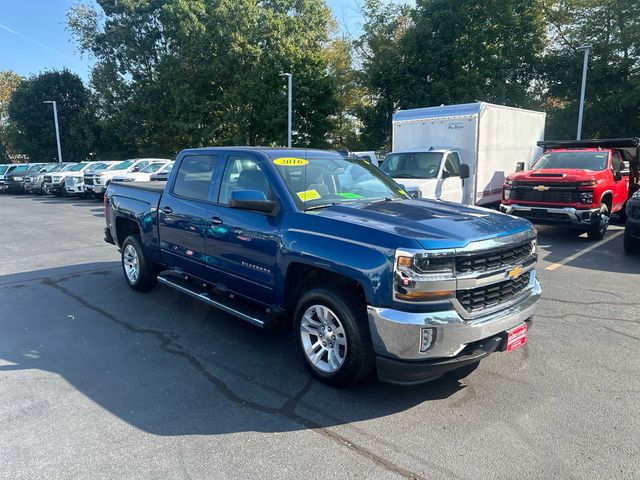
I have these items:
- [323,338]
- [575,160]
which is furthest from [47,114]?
[323,338]

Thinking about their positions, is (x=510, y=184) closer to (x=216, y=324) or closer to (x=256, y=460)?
(x=216, y=324)

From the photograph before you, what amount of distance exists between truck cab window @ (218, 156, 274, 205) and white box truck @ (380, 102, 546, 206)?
5.81 meters

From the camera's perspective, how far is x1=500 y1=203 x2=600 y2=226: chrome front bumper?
953 centimetres

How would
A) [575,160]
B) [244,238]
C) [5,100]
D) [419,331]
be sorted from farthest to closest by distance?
[5,100] → [575,160] → [244,238] → [419,331]

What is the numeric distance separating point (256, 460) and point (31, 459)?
1.41 meters

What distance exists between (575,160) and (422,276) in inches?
385

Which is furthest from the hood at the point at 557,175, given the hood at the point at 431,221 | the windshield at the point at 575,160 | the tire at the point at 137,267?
the tire at the point at 137,267

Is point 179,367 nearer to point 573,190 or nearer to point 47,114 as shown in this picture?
point 573,190

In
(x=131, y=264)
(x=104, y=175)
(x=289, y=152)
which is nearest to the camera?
(x=289, y=152)

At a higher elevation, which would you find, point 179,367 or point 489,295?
point 489,295

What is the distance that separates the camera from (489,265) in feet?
11.4

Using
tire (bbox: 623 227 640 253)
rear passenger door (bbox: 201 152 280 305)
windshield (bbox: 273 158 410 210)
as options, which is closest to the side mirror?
rear passenger door (bbox: 201 152 280 305)

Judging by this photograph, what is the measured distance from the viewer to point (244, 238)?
14.4ft

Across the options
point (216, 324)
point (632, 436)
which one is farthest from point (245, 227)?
point (632, 436)
